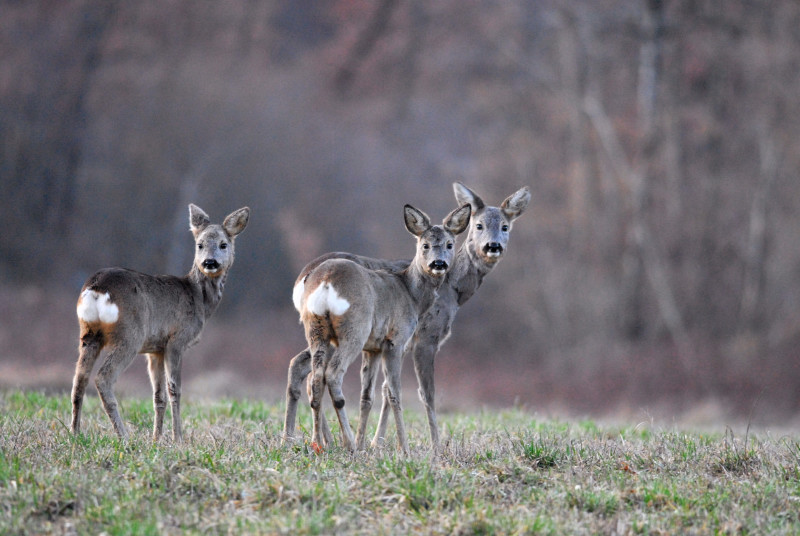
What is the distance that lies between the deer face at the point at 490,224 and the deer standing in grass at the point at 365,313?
686 mm

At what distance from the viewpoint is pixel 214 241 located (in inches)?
346

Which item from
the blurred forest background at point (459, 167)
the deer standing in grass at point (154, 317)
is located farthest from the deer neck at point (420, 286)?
the blurred forest background at point (459, 167)

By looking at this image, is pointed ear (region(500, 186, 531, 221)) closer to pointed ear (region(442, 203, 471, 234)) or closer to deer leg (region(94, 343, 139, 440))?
pointed ear (region(442, 203, 471, 234))

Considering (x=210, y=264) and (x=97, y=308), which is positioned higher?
(x=210, y=264)

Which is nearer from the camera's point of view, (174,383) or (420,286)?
(174,383)

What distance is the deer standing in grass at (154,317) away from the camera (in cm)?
769

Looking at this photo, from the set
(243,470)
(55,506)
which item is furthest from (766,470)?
(55,506)

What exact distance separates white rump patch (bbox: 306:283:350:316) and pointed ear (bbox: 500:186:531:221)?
9.88ft

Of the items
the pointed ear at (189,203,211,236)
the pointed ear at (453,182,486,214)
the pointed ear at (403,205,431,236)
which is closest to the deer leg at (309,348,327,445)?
the pointed ear at (403,205,431,236)

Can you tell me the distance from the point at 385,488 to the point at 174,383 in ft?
10.0

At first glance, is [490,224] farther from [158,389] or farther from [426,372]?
[158,389]

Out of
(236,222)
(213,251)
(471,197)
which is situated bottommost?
(213,251)

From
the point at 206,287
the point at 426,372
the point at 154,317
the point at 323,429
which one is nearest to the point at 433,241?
the point at 426,372

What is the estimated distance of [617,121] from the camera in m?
26.1
